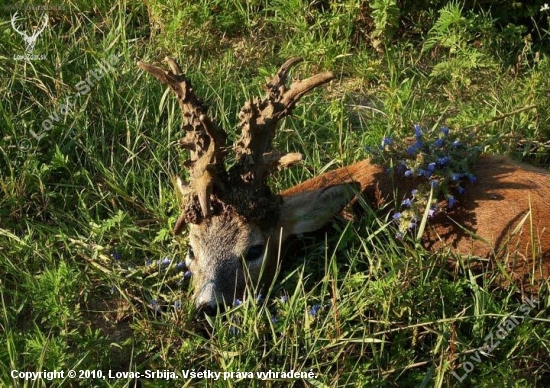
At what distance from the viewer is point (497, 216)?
545 centimetres

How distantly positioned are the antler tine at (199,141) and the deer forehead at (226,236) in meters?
0.09

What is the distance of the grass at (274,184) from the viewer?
4988 millimetres

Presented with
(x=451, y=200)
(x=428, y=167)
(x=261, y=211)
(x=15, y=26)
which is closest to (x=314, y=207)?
(x=261, y=211)

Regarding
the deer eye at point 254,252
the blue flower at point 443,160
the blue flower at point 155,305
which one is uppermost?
the blue flower at point 443,160

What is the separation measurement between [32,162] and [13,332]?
1.63 meters

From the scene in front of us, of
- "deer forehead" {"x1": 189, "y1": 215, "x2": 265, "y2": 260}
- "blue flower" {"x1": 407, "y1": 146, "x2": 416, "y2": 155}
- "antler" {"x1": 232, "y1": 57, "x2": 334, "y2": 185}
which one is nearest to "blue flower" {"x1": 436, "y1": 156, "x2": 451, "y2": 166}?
"blue flower" {"x1": 407, "y1": 146, "x2": 416, "y2": 155}

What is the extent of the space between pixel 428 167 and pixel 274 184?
1.30m

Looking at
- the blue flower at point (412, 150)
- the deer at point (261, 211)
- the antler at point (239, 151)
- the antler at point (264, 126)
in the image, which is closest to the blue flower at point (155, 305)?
the deer at point (261, 211)

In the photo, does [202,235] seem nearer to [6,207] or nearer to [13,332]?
[13,332]

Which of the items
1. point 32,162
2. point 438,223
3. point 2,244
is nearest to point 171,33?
point 32,162

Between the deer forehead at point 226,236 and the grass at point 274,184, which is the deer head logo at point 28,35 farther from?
the deer forehead at point 226,236

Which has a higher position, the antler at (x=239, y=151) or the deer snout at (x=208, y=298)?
the antler at (x=239, y=151)

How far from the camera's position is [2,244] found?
5957mm

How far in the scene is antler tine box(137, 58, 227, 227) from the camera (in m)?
5.30
